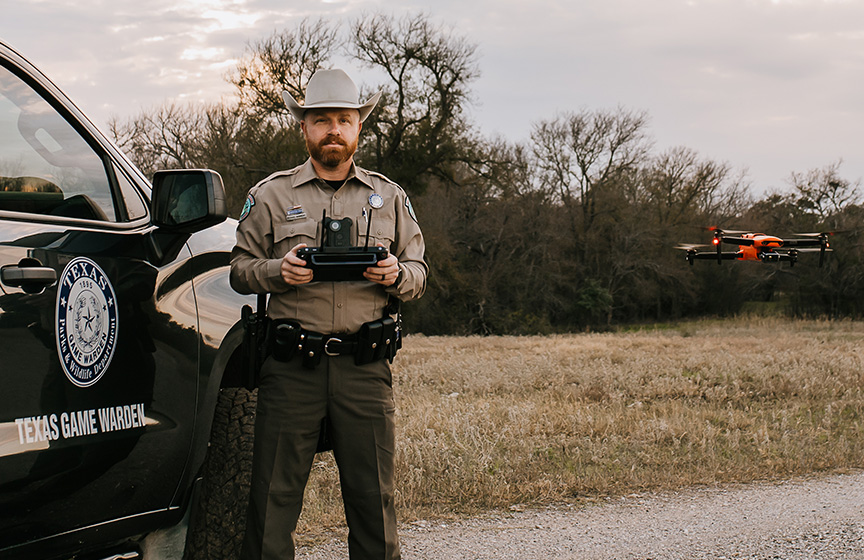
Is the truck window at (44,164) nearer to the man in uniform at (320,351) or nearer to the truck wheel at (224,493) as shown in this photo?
the man in uniform at (320,351)

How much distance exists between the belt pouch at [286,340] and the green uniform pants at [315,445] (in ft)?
0.26

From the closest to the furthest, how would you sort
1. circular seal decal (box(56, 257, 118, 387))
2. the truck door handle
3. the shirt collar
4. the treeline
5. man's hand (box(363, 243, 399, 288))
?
the truck door handle → circular seal decal (box(56, 257, 118, 387)) → man's hand (box(363, 243, 399, 288)) → the shirt collar → the treeline

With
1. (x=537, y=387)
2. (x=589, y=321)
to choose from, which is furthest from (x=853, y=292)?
(x=537, y=387)

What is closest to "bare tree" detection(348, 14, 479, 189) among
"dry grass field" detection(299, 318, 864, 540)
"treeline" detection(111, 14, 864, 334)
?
"treeline" detection(111, 14, 864, 334)

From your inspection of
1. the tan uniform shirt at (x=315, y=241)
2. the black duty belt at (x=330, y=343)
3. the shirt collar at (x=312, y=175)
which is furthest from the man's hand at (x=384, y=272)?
the shirt collar at (x=312, y=175)

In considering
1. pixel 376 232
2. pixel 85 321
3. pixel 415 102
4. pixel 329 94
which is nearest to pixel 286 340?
pixel 376 232

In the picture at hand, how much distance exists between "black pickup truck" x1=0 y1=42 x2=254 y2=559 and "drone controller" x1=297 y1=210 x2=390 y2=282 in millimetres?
346

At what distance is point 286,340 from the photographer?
9.97ft

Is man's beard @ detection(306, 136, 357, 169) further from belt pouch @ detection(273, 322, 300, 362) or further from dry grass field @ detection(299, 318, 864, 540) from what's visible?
dry grass field @ detection(299, 318, 864, 540)

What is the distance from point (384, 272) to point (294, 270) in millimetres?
317

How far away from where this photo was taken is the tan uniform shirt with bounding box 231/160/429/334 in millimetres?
3131

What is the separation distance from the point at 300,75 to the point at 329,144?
29.2 metres

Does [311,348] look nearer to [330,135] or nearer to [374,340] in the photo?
[374,340]

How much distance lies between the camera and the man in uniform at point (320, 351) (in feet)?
10.2
